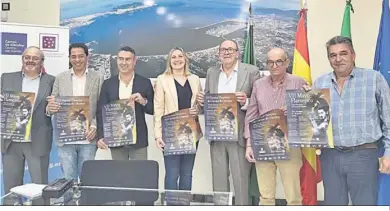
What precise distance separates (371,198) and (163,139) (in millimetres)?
1610

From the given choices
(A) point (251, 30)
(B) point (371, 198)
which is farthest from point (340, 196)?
(A) point (251, 30)

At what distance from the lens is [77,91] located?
140 inches

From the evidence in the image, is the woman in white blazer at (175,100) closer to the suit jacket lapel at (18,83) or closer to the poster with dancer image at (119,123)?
the poster with dancer image at (119,123)

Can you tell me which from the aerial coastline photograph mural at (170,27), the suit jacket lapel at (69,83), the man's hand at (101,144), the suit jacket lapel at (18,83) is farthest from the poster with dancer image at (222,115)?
the suit jacket lapel at (18,83)

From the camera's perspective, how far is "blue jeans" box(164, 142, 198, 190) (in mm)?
3561

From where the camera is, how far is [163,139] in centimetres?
348

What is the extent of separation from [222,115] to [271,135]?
16.2 inches

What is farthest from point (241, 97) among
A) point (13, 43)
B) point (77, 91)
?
point (13, 43)

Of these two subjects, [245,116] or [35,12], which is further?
[35,12]

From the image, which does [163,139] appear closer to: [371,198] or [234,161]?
[234,161]

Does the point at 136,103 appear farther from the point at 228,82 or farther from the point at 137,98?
the point at 228,82

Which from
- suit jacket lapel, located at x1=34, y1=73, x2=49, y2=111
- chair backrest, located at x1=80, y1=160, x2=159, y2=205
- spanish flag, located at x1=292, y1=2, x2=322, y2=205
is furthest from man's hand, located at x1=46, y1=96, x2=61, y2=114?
spanish flag, located at x1=292, y1=2, x2=322, y2=205

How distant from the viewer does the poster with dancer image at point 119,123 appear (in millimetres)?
3412

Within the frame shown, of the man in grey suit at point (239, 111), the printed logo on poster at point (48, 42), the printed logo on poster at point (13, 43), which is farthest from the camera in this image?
the printed logo on poster at point (48, 42)
